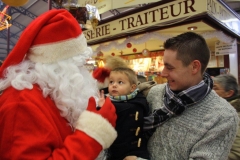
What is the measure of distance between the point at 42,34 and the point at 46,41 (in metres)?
0.04

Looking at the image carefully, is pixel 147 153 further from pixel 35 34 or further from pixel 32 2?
pixel 32 2

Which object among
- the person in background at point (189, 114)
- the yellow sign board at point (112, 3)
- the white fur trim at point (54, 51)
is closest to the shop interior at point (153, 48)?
the yellow sign board at point (112, 3)

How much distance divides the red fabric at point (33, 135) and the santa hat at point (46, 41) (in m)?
0.20

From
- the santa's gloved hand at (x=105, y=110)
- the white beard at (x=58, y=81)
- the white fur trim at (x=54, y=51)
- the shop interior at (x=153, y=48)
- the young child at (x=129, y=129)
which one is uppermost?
the shop interior at (x=153, y=48)

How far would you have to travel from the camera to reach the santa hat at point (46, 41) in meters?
1.07

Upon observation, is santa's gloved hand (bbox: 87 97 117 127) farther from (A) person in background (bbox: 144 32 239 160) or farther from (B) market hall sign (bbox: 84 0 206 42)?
(B) market hall sign (bbox: 84 0 206 42)

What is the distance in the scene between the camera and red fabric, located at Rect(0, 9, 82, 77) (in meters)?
1.06

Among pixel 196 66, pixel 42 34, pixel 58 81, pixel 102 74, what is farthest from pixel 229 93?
pixel 42 34

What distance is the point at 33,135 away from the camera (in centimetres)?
93

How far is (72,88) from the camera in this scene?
1.15m

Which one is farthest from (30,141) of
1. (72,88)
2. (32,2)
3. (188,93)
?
(32,2)

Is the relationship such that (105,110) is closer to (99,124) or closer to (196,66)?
(99,124)

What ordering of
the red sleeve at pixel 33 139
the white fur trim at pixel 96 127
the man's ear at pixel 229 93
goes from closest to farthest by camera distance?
the red sleeve at pixel 33 139
the white fur trim at pixel 96 127
the man's ear at pixel 229 93

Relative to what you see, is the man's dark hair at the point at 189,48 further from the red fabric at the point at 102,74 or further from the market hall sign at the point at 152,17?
the market hall sign at the point at 152,17
